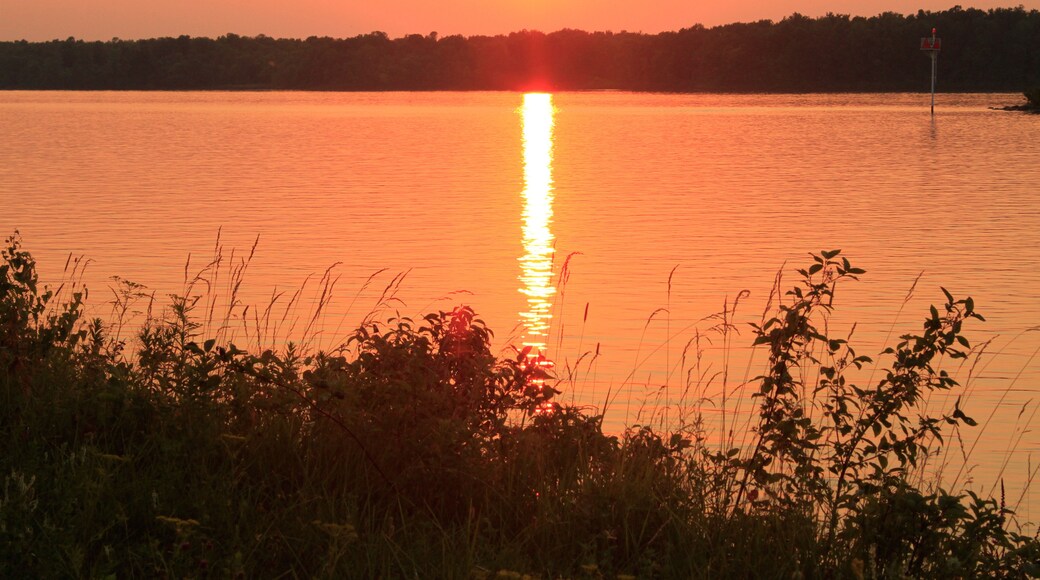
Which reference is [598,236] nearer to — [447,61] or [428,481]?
[428,481]

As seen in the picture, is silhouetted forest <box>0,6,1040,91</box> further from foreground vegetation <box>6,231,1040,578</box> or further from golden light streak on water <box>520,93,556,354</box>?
foreground vegetation <box>6,231,1040,578</box>

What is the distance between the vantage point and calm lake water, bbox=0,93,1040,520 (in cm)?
1290

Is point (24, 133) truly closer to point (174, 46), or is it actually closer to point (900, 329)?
point (900, 329)

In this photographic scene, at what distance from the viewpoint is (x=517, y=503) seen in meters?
6.69

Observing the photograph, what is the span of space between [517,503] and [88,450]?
88.4 inches

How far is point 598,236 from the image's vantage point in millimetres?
23578

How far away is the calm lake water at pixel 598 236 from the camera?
508 inches

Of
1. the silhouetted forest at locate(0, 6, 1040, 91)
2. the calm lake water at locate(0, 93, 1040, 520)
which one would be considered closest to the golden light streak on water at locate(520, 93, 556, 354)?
the calm lake water at locate(0, 93, 1040, 520)

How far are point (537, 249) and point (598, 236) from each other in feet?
6.53

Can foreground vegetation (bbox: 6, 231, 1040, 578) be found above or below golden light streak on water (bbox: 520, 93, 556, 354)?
Answer: above

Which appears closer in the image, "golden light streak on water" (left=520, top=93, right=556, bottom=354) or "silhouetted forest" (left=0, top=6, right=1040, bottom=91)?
"golden light streak on water" (left=520, top=93, right=556, bottom=354)

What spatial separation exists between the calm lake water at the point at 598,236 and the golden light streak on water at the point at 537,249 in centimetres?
7

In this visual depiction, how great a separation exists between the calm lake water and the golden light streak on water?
0.07 meters

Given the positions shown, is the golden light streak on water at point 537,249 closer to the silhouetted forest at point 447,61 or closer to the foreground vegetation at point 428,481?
the foreground vegetation at point 428,481
